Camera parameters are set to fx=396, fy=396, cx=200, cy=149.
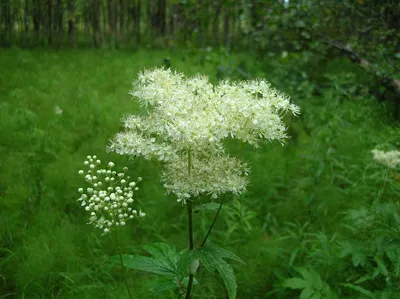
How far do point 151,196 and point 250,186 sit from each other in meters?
1.05

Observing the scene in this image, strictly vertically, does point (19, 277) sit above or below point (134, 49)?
above

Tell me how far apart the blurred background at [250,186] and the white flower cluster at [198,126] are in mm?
718

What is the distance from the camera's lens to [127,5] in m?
13.0

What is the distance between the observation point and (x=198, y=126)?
1691 mm

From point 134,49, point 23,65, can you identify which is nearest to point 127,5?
point 134,49

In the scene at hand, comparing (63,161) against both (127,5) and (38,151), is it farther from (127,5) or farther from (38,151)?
(127,5)

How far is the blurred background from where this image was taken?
290cm

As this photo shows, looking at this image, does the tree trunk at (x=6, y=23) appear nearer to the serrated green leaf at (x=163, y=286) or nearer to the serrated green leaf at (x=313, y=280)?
the serrated green leaf at (x=163, y=286)

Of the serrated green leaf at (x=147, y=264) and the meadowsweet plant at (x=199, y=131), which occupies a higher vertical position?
the meadowsweet plant at (x=199, y=131)

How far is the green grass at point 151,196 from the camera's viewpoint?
118 inches

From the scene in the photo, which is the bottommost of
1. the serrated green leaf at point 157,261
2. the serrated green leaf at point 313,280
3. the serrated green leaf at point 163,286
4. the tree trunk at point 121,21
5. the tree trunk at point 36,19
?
the tree trunk at point 121,21

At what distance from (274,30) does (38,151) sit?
3.96 m

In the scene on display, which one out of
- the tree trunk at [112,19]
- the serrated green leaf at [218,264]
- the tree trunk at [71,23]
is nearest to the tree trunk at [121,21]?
the tree trunk at [112,19]

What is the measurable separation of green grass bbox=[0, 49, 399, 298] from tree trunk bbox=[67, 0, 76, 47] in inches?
159
